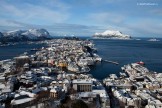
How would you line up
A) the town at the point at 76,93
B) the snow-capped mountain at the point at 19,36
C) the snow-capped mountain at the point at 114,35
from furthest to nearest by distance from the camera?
1. the snow-capped mountain at the point at 114,35
2. the snow-capped mountain at the point at 19,36
3. the town at the point at 76,93

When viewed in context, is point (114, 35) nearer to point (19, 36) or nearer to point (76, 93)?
point (19, 36)

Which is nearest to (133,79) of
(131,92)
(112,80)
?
(112,80)

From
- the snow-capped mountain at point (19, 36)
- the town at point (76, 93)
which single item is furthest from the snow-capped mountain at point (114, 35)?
the town at point (76, 93)

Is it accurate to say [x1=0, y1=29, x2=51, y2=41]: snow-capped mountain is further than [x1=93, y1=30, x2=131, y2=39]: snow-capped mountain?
No

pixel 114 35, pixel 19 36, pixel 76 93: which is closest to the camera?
pixel 76 93

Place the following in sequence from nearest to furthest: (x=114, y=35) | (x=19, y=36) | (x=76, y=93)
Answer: (x=76, y=93) < (x=19, y=36) < (x=114, y=35)

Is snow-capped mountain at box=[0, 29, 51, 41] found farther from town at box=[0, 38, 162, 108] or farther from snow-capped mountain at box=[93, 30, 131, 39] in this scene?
town at box=[0, 38, 162, 108]

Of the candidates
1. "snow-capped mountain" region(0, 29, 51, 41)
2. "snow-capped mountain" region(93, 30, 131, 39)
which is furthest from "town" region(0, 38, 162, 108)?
"snow-capped mountain" region(93, 30, 131, 39)

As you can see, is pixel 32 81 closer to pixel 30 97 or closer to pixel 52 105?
pixel 30 97

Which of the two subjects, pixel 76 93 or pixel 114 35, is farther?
pixel 114 35

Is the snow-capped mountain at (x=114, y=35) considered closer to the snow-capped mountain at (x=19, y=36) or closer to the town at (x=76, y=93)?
the snow-capped mountain at (x=19, y=36)

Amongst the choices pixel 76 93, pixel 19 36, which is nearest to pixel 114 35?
pixel 19 36
